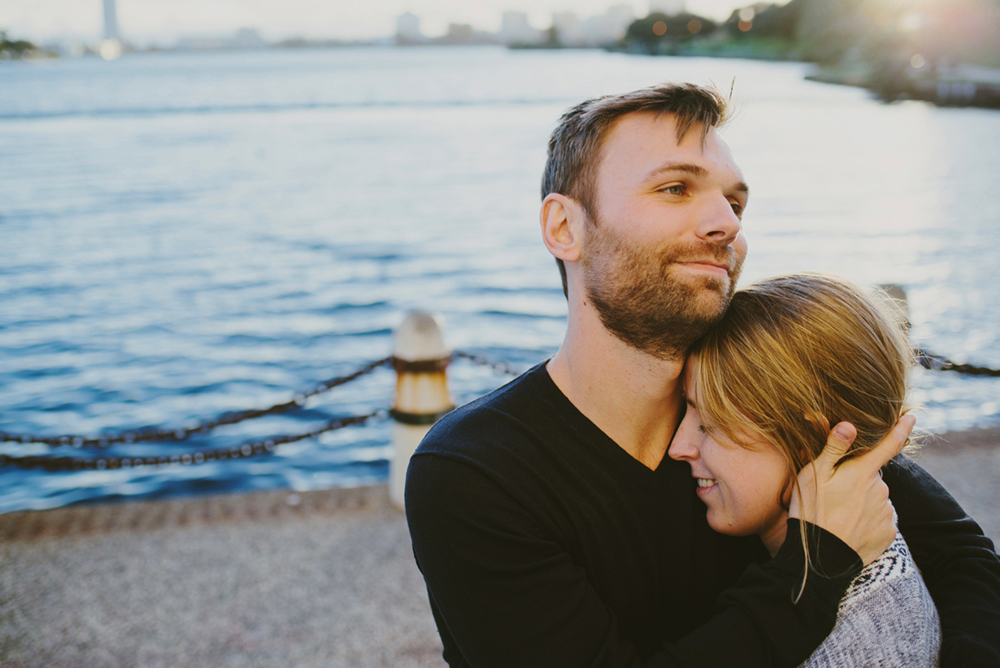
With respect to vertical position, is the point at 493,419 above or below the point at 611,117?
below

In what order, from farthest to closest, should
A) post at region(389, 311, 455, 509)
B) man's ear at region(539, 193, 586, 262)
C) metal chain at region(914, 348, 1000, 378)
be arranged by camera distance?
post at region(389, 311, 455, 509)
metal chain at region(914, 348, 1000, 378)
man's ear at region(539, 193, 586, 262)

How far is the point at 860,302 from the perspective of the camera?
1.93 m

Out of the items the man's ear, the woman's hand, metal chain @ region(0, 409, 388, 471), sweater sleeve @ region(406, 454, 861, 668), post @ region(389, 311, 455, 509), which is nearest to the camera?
sweater sleeve @ region(406, 454, 861, 668)

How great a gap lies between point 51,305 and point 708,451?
14062 mm

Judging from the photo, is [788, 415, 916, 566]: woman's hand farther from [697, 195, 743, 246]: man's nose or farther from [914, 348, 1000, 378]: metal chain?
[914, 348, 1000, 378]: metal chain

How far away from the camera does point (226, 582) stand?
420 centimetres

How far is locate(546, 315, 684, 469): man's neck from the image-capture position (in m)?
1.99

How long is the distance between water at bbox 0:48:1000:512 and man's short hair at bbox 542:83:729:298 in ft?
0.75

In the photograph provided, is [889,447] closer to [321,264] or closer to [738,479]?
[738,479]

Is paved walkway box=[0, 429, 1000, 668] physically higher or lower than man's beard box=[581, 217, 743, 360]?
lower

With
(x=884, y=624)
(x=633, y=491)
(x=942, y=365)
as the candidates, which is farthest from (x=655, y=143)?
(x=942, y=365)

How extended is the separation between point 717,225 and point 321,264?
1461 centimetres

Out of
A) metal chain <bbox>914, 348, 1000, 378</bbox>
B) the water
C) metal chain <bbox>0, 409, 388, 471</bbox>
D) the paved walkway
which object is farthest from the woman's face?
metal chain <bbox>0, 409, 388, 471</bbox>

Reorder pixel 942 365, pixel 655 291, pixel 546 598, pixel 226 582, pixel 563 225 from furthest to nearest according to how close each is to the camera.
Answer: pixel 942 365
pixel 226 582
pixel 563 225
pixel 655 291
pixel 546 598
